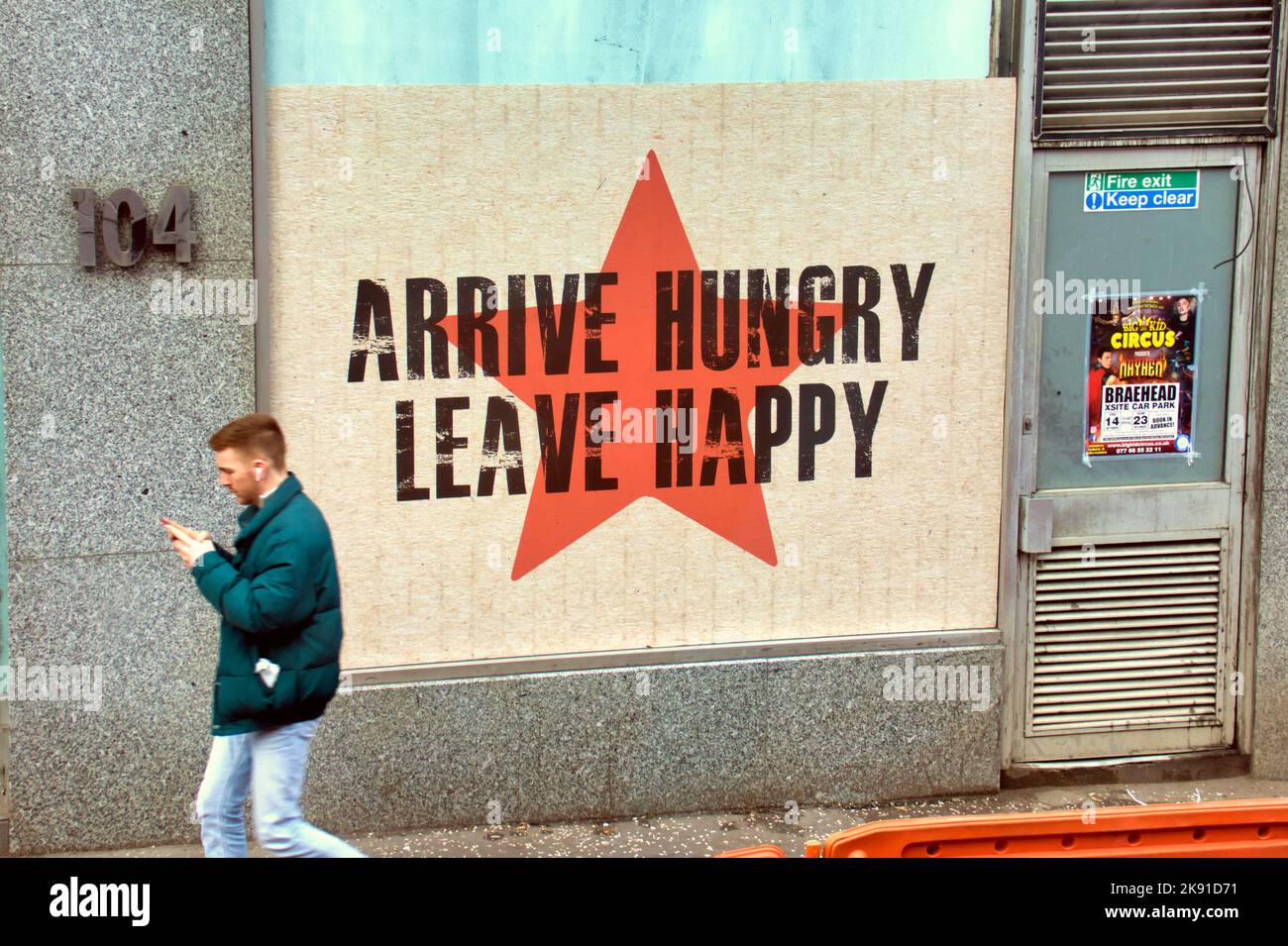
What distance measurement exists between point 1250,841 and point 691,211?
3.30m

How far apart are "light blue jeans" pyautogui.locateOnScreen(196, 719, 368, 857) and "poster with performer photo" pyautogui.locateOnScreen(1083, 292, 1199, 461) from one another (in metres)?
3.89

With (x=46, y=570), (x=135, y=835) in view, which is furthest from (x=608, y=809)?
(x=46, y=570)

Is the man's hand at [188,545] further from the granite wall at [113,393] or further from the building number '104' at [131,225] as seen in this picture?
the building number '104' at [131,225]

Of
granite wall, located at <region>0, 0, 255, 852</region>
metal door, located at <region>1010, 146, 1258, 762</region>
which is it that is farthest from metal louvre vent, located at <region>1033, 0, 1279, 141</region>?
granite wall, located at <region>0, 0, 255, 852</region>

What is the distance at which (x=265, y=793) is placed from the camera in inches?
194

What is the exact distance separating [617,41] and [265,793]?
3.39 m

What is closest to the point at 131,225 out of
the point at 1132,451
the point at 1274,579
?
the point at 1132,451

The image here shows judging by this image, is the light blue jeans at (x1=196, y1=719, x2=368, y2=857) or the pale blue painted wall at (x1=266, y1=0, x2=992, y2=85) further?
the pale blue painted wall at (x1=266, y1=0, x2=992, y2=85)

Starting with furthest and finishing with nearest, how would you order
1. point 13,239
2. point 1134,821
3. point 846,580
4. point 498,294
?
point 846,580 < point 498,294 < point 13,239 < point 1134,821

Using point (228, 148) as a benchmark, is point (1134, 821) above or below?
below

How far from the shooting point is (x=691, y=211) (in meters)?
6.59

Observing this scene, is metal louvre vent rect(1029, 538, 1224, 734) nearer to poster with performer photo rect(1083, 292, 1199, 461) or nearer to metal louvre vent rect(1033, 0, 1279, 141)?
poster with performer photo rect(1083, 292, 1199, 461)

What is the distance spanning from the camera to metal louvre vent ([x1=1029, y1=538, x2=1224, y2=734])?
714 cm
